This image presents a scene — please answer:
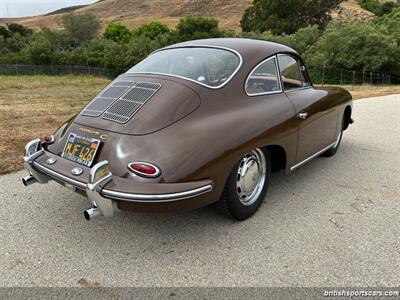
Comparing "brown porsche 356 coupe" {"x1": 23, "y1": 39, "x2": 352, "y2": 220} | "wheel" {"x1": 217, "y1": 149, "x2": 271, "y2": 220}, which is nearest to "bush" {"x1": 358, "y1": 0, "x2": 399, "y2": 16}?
"brown porsche 356 coupe" {"x1": 23, "y1": 39, "x2": 352, "y2": 220}

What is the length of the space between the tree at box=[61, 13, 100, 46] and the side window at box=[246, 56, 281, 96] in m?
74.0

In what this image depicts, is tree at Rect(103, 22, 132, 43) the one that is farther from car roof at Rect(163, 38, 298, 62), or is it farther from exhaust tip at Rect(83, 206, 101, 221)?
exhaust tip at Rect(83, 206, 101, 221)

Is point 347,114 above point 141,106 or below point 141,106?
below

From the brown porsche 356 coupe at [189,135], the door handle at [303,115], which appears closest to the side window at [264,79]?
the brown porsche 356 coupe at [189,135]

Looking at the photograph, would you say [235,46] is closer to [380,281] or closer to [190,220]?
[190,220]

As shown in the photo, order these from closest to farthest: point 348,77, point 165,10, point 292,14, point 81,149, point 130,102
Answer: point 81,149 → point 130,102 → point 348,77 → point 292,14 → point 165,10

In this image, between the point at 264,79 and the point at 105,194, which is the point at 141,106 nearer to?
the point at 105,194

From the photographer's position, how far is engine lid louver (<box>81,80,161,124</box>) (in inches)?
123

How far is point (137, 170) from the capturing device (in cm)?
271

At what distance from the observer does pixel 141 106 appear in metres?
3.12

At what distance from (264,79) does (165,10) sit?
11340 cm

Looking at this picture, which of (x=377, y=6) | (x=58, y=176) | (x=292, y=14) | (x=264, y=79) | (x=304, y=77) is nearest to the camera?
(x=58, y=176)

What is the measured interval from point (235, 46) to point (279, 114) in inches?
33.0

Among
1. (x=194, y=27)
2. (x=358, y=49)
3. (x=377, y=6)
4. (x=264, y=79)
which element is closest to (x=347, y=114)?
(x=264, y=79)
